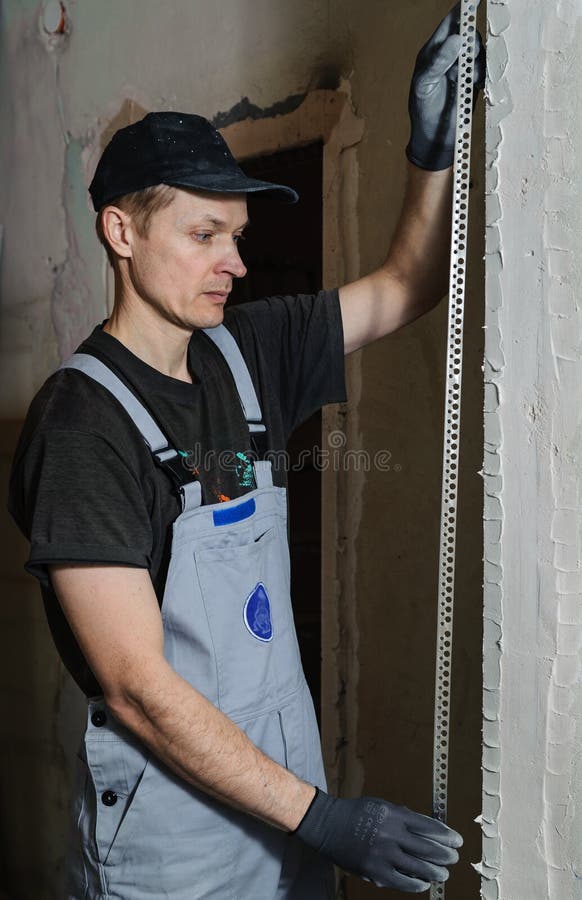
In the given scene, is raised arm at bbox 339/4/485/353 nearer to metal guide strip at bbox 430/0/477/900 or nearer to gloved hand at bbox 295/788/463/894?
metal guide strip at bbox 430/0/477/900

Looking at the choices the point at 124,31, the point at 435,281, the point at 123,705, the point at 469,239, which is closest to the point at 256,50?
the point at 124,31

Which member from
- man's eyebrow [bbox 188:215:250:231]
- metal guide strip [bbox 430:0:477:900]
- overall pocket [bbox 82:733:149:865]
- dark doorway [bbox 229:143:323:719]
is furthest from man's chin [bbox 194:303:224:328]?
dark doorway [bbox 229:143:323:719]

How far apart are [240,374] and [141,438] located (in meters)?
0.24

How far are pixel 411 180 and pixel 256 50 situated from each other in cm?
84

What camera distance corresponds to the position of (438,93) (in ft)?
3.82

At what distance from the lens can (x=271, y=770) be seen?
1.13m

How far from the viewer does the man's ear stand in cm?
128

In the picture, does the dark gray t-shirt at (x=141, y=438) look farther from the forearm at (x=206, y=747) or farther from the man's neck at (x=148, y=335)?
the forearm at (x=206, y=747)

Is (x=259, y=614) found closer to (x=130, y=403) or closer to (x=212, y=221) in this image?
(x=130, y=403)

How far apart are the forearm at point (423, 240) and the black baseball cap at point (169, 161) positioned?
0.69 ft

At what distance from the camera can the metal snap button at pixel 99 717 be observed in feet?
4.01

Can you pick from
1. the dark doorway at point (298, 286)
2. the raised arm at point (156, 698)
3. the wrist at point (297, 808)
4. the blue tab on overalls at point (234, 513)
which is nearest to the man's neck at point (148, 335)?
the blue tab on overalls at point (234, 513)

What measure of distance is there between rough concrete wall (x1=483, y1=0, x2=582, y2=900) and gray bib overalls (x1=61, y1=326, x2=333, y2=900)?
0.37m

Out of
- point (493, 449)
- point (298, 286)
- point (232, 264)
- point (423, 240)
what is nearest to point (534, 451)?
point (493, 449)
